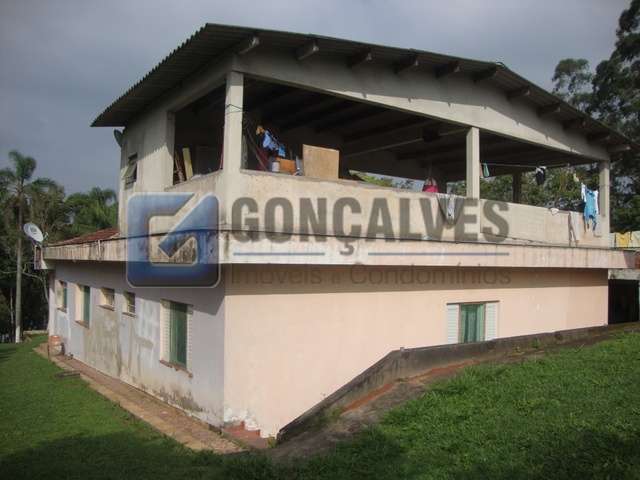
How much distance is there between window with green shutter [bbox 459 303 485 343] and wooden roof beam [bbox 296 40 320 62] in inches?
204

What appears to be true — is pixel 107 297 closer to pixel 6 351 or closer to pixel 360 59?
pixel 6 351

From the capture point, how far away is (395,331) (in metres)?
8.52

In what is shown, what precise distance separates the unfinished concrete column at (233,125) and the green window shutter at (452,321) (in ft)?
15.6

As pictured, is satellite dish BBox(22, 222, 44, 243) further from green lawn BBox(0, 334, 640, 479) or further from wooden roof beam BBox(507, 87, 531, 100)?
wooden roof beam BBox(507, 87, 531, 100)

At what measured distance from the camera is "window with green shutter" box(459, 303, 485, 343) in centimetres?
952

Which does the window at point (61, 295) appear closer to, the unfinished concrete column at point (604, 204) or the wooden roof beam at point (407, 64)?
the wooden roof beam at point (407, 64)

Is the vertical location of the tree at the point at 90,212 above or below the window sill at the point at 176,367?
above

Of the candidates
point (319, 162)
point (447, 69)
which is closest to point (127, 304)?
point (319, 162)

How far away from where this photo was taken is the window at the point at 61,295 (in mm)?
15328

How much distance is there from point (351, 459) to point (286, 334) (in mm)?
2627

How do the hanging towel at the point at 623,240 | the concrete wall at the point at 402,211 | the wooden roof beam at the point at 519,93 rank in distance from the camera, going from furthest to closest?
the hanging towel at the point at 623,240 → the wooden roof beam at the point at 519,93 → the concrete wall at the point at 402,211

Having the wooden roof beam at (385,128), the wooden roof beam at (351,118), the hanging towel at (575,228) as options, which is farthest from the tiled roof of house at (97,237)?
the hanging towel at (575,228)

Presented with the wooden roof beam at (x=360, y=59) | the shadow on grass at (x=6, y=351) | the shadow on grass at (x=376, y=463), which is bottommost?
the shadow on grass at (x=6, y=351)

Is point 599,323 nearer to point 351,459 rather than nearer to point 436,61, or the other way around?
point 436,61
